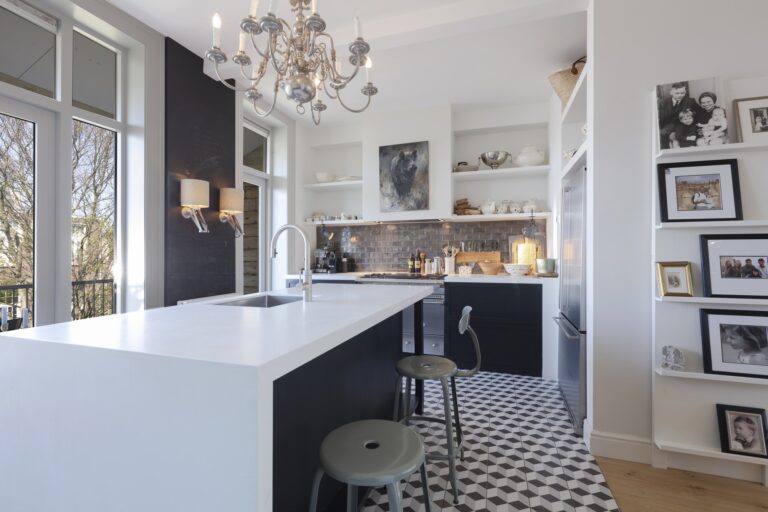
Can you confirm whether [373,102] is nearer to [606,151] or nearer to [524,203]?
[524,203]

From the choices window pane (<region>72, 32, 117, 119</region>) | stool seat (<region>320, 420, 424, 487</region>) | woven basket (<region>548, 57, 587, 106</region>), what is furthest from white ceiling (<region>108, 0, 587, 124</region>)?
stool seat (<region>320, 420, 424, 487</region>)

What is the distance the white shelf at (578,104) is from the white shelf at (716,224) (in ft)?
3.68

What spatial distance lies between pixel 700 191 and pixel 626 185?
12.9 inches

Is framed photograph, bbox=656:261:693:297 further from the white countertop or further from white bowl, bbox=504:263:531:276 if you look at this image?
white bowl, bbox=504:263:531:276

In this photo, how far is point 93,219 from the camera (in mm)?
2719

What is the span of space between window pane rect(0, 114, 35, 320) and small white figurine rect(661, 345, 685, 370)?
3.68 metres

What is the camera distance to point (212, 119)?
3400 millimetres

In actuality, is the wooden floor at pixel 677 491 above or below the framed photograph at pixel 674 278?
below

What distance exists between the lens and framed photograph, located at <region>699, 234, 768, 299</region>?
1.83m

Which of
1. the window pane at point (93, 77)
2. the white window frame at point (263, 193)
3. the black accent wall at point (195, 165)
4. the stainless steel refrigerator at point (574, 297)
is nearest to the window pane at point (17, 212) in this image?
the window pane at point (93, 77)

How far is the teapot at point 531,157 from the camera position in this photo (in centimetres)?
402

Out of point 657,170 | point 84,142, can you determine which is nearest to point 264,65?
point 84,142

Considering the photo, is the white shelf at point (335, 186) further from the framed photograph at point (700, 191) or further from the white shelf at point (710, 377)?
the white shelf at point (710, 377)

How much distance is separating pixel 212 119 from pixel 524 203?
3.33 meters
